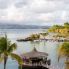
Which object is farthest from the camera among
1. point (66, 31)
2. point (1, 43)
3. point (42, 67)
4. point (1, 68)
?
point (66, 31)

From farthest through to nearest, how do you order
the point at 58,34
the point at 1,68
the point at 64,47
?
1. the point at 58,34
2. the point at 1,68
3. the point at 64,47

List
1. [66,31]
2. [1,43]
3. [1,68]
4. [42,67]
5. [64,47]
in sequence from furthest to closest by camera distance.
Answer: [66,31] < [1,68] < [42,67] < [64,47] < [1,43]

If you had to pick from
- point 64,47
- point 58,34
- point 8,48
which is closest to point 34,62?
point 64,47

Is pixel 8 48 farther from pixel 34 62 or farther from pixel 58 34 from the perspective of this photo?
pixel 58 34

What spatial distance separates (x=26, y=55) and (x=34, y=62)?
1.19m

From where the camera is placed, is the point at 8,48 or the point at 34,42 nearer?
the point at 8,48

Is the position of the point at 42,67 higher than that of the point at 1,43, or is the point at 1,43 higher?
the point at 1,43

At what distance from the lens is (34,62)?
116 feet

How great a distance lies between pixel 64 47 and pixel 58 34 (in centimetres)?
8678

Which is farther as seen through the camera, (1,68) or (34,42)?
(34,42)

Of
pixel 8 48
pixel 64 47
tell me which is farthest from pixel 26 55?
pixel 8 48

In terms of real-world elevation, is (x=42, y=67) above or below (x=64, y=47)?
below

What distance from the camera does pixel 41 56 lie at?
36000 mm

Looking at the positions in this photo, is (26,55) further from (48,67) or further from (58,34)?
(58,34)
